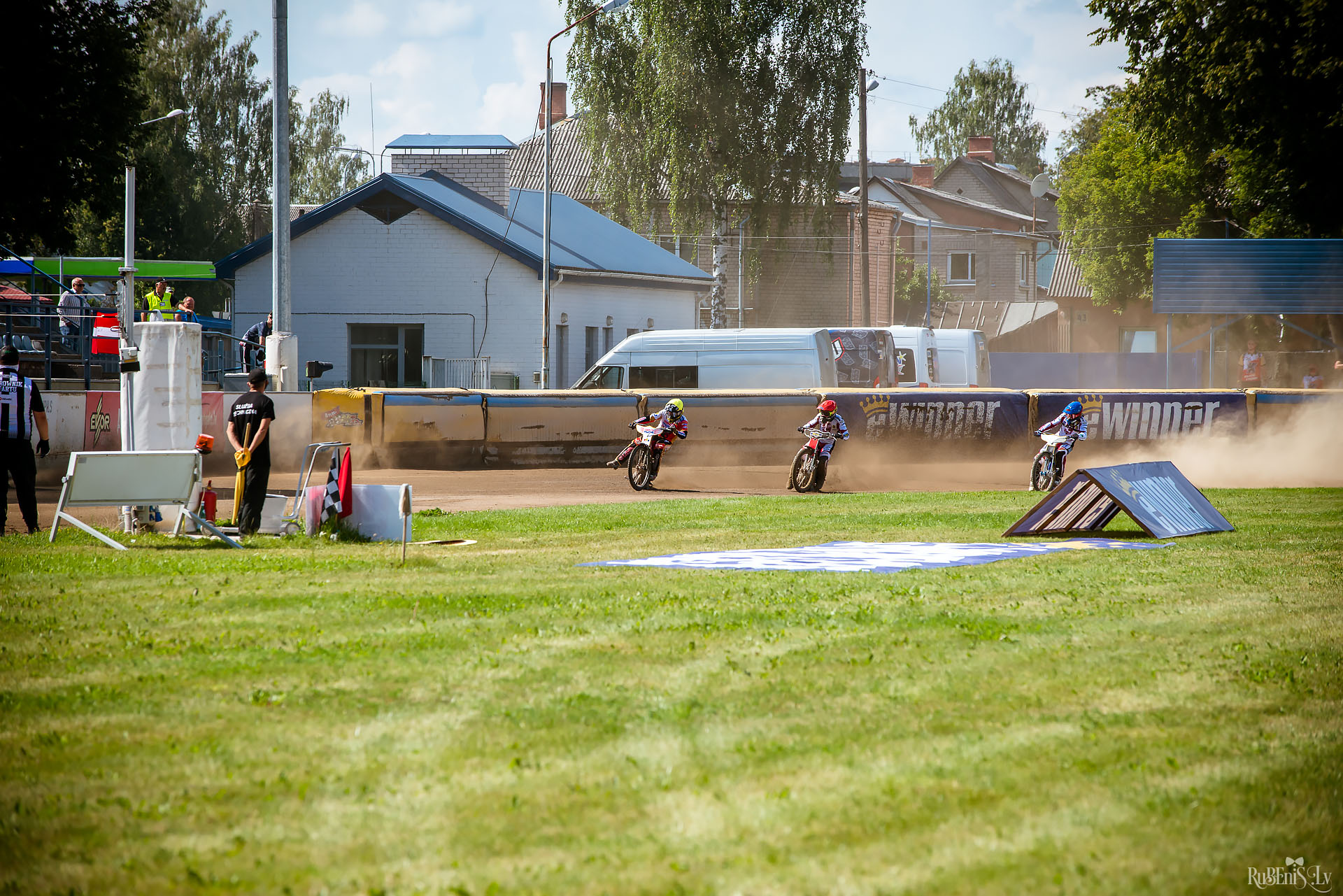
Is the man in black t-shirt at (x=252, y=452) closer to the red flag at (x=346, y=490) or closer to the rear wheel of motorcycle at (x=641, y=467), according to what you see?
the red flag at (x=346, y=490)

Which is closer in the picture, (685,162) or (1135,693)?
(1135,693)

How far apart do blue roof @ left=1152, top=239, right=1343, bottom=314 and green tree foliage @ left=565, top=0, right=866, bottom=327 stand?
1350cm

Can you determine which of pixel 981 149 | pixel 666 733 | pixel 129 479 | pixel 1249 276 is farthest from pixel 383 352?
pixel 981 149

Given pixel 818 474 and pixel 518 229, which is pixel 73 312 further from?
pixel 818 474

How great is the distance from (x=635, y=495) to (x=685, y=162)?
91.0 feet

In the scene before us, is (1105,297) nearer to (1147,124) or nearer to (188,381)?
(1147,124)

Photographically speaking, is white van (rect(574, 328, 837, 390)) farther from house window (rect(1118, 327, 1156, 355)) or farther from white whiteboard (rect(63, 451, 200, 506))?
house window (rect(1118, 327, 1156, 355))

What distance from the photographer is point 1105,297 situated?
59125 mm

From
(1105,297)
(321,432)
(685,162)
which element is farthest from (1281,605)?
(1105,297)

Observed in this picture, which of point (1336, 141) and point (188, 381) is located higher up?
point (1336, 141)

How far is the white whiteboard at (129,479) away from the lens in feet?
37.5

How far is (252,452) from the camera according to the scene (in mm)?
12938

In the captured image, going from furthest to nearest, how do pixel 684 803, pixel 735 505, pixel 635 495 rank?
1. pixel 635 495
2. pixel 735 505
3. pixel 684 803

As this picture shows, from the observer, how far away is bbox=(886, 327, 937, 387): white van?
1103 inches
